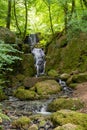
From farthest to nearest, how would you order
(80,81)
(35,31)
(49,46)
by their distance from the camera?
(35,31) < (49,46) < (80,81)

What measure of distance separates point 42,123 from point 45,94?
4504 millimetres

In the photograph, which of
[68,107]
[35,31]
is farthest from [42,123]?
[35,31]

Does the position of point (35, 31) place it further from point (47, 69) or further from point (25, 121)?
point (25, 121)

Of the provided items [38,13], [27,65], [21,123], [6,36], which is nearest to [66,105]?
[21,123]

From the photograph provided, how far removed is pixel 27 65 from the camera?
17.5 m

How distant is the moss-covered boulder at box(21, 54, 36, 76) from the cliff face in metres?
1.16

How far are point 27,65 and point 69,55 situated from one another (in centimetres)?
308

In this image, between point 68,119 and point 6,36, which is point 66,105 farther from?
point 6,36

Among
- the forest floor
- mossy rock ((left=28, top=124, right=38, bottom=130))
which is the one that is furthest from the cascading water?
mossy rock ((left=28, top=124, right=38, bottom=130))

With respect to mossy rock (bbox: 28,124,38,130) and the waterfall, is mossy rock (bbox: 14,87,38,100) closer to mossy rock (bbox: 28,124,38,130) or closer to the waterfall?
mossy rock (bbox: 28,124,38,130)

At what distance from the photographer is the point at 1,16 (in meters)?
20.2

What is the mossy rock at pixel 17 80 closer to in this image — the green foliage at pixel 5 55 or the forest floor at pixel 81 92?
the forest floor at pixel 81 92

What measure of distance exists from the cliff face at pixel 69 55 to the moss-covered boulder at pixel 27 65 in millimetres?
1163

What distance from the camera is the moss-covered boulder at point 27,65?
1722 cm
